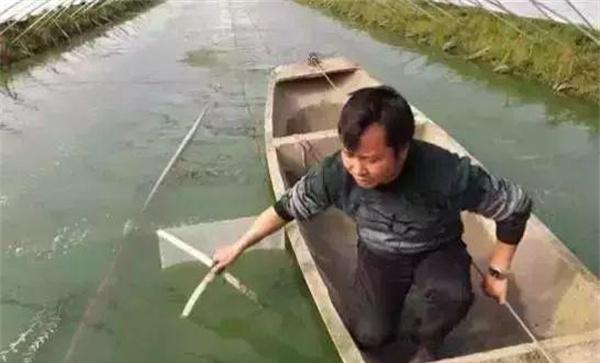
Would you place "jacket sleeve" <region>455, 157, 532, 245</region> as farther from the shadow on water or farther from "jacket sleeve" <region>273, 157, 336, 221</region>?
the shadow on water

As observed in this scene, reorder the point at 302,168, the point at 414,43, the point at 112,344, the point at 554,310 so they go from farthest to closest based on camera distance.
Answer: the point at 414,43, the point at 302,168, the point at 112,344, the point at 554,310

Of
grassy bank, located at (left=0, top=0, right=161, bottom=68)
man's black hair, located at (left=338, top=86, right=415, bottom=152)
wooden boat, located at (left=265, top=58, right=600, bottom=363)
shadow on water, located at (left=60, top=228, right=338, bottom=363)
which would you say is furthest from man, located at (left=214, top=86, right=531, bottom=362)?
grassy bank, located at (left=0, top=0, right=161, bottom=68)

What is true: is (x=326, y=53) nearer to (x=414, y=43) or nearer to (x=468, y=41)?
(x=414, y=43)

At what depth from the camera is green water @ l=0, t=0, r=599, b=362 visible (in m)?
4.44

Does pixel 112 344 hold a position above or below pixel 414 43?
above

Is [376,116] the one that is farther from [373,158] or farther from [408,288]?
[408,288]

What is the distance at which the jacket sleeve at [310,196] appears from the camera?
2941 millimetres

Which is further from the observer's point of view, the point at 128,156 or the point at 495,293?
the point at 128,156

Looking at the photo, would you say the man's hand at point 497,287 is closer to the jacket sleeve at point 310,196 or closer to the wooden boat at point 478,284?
the wooden boat at point 478,284

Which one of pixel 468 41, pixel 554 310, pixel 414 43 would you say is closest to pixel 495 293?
pixel 554 310

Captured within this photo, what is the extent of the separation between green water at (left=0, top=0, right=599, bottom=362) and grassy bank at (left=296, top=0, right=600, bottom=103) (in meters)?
0.23

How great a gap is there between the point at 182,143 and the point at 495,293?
15.9 ft

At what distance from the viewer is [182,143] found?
7410 millimetres

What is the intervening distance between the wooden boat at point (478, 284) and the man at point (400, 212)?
0.41 ft
